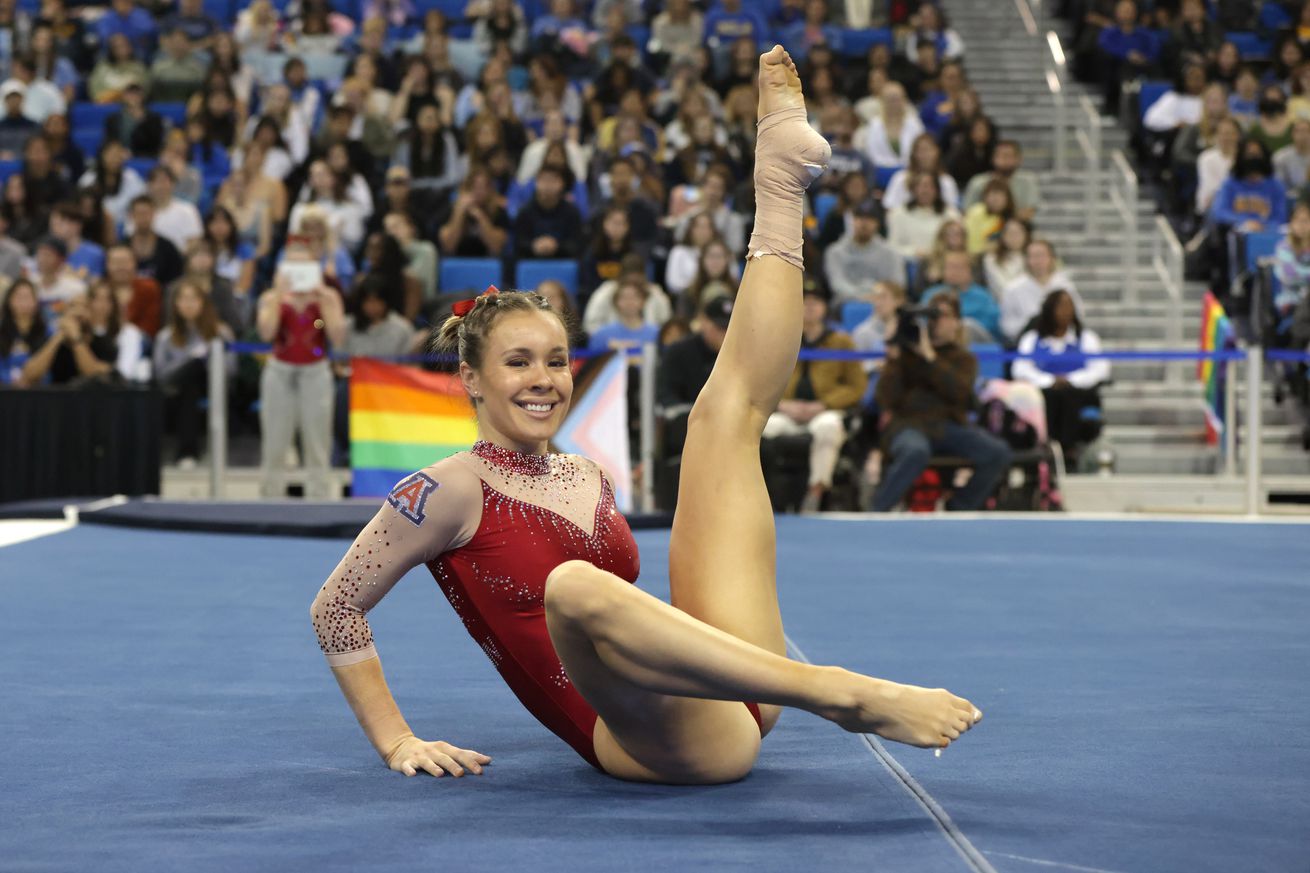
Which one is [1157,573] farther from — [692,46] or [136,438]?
[692,46]

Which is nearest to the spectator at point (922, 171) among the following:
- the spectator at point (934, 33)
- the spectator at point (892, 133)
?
the spectator at point (892, 133)

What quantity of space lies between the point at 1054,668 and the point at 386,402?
4.55 meters

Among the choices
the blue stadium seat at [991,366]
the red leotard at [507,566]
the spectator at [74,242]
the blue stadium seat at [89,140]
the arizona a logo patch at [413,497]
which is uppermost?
the blue stadium seat at [89,140]

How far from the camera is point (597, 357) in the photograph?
765cm

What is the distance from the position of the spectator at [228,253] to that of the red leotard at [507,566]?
7.13 meters

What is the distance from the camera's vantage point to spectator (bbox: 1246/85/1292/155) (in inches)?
413

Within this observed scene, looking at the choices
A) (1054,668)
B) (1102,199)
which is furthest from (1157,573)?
(1102,199)

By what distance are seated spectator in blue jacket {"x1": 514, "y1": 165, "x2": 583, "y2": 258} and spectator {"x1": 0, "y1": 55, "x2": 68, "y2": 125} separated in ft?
12.7

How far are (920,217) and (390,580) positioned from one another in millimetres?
7684

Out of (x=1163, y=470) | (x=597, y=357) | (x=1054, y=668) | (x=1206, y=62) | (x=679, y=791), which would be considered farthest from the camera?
(x=1206, y=62)

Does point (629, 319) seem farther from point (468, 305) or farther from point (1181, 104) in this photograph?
point (468, 305)

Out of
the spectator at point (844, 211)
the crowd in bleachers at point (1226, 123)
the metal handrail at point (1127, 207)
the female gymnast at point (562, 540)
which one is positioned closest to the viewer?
the female gymnast at point (562, 540)

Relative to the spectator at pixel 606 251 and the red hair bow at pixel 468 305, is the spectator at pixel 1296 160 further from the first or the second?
the red hair bow at pixel 468 305

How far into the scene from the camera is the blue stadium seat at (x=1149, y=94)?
11422mm
